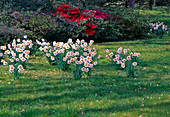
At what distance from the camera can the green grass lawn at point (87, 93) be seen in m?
4.76

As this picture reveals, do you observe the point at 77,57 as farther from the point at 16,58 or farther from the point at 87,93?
the point at 87,93

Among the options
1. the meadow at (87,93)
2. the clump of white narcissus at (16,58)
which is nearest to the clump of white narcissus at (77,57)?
the meadow at (87,93)

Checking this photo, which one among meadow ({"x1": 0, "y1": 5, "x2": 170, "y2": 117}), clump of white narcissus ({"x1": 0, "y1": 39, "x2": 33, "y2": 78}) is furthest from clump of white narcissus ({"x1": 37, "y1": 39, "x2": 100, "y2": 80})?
clump of white narcissus ({"x1": 0, "y1": 39, "x2": 33, "y2": 78})

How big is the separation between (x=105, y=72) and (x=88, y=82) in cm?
170

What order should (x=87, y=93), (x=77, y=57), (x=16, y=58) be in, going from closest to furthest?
1. (x=87, y=93)
2. (x=16, y=58)
3. (x=77, y=57)

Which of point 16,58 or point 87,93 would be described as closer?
point 87,93

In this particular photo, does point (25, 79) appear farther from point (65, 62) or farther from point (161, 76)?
point (161, 76)

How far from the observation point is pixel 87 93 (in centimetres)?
605

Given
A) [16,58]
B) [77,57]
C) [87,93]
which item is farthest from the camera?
[77,57]

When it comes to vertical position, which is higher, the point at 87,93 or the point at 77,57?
the point at 77,57

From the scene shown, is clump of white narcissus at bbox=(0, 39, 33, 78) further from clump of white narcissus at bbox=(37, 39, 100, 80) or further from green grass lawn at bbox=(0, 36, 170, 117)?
clump of white narcissus at bbox=(37, 39, 100, 80)

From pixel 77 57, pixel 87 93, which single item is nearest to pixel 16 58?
pixel 77 57

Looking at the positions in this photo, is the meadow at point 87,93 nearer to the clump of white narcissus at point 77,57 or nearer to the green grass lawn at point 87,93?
the green grass lawn at point 87,93

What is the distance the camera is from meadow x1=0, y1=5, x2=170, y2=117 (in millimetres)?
4750
